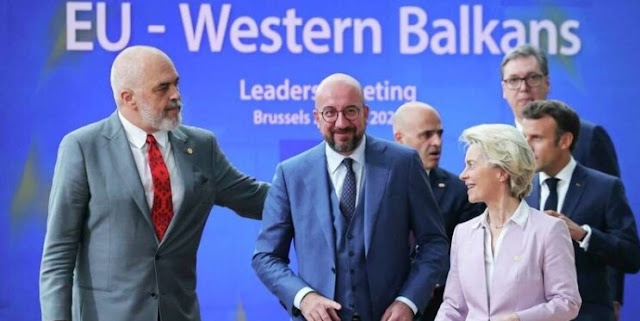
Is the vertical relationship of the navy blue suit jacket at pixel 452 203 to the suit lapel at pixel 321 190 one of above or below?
below

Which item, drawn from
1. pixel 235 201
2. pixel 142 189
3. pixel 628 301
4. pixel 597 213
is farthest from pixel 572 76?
pixel 142 189

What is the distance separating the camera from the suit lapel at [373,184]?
467cm

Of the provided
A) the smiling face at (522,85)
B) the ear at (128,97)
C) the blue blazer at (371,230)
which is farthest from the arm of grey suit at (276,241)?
the smiling face at (522,85)

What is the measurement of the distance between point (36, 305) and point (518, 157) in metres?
3.57

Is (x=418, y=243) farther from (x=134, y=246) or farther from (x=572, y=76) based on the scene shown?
(x=572, y=76)

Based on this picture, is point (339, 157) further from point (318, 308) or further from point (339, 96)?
point (318, 308)

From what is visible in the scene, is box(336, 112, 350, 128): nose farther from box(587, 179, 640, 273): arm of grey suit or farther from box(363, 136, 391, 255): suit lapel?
box(587, 179, 640, 273): arm of grey suit

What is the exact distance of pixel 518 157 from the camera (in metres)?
4.38

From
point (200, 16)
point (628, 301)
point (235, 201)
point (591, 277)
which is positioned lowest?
point (628, 301)

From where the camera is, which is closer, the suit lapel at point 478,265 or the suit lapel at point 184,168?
the suit lapel at point 478,265

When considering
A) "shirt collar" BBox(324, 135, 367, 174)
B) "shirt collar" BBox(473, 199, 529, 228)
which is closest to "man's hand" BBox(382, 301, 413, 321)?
"shirt collar" BBox(473, 199, 529, 228)

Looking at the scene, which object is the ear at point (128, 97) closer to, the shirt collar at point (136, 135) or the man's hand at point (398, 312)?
the shirt collar at point (136, 135)

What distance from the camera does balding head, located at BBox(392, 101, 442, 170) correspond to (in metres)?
5.84

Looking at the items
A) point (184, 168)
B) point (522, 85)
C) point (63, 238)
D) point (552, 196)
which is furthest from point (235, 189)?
point (522, 85)
